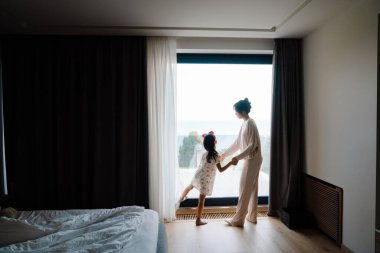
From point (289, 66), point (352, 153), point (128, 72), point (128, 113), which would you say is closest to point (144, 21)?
point (128, 72)

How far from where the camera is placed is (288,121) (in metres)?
3.05

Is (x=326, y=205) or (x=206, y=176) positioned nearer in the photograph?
(x=326, y=205)

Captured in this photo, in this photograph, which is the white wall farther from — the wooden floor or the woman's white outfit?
the woman's white outfit

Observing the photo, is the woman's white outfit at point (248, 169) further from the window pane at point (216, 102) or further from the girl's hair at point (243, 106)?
the window pane at point (216, 102)

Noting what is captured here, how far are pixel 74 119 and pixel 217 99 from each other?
187cm

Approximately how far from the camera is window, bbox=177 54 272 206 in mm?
3324

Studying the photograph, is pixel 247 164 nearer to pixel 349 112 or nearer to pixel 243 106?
pixel 243 106

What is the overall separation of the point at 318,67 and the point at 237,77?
1.03 meters

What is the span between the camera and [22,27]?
2602mm

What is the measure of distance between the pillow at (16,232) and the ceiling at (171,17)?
1.78m

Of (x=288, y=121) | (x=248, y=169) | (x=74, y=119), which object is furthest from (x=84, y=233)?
(x=288, y=121)

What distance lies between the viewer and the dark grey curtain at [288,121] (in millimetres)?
3021

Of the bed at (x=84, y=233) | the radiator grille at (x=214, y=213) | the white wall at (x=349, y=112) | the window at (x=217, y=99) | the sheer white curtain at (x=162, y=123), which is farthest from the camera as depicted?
the window at (x=217, y=99)

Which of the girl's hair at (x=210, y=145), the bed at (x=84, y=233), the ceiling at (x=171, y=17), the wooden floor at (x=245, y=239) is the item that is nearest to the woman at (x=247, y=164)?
the wooden floor at (x=245, y=239)
